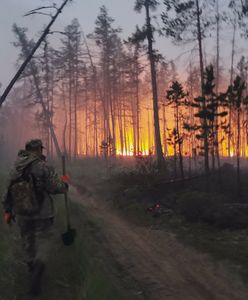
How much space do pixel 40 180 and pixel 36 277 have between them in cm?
144

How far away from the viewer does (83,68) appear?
4328 centimetres

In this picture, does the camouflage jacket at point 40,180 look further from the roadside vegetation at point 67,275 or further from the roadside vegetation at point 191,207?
the roadside vegetation at point 191,207

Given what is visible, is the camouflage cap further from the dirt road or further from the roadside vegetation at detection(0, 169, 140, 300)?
the dirt road

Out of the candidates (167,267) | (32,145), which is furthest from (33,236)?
(167,267)

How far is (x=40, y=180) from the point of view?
18.6ft

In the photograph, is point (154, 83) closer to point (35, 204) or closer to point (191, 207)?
point (191, 207)

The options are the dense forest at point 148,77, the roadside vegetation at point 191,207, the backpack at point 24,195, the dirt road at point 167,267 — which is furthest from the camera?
the dense forest at point 148,77

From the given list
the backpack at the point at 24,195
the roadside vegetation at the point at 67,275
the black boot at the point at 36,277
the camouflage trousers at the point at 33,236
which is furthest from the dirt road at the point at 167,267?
the backpack at the point at 24,195

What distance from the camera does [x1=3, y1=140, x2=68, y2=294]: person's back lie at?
561 centimetres

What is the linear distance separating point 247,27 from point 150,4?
22.0ft

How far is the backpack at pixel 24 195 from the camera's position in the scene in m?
5.59

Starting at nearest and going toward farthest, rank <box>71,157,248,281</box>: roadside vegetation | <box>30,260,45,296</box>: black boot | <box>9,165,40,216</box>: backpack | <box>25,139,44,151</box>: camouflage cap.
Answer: <box>30,260,45,296</box>: black boot < <box>9,165,40,216</box>: backpack < <box>25,139,44,151</box>: camouflage cap < <box>71,157,248,281</box>: roadside vegetation

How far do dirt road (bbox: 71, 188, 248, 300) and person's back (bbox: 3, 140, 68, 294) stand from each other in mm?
2145

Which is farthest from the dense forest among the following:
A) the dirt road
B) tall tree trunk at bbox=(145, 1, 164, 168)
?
the dirt road
